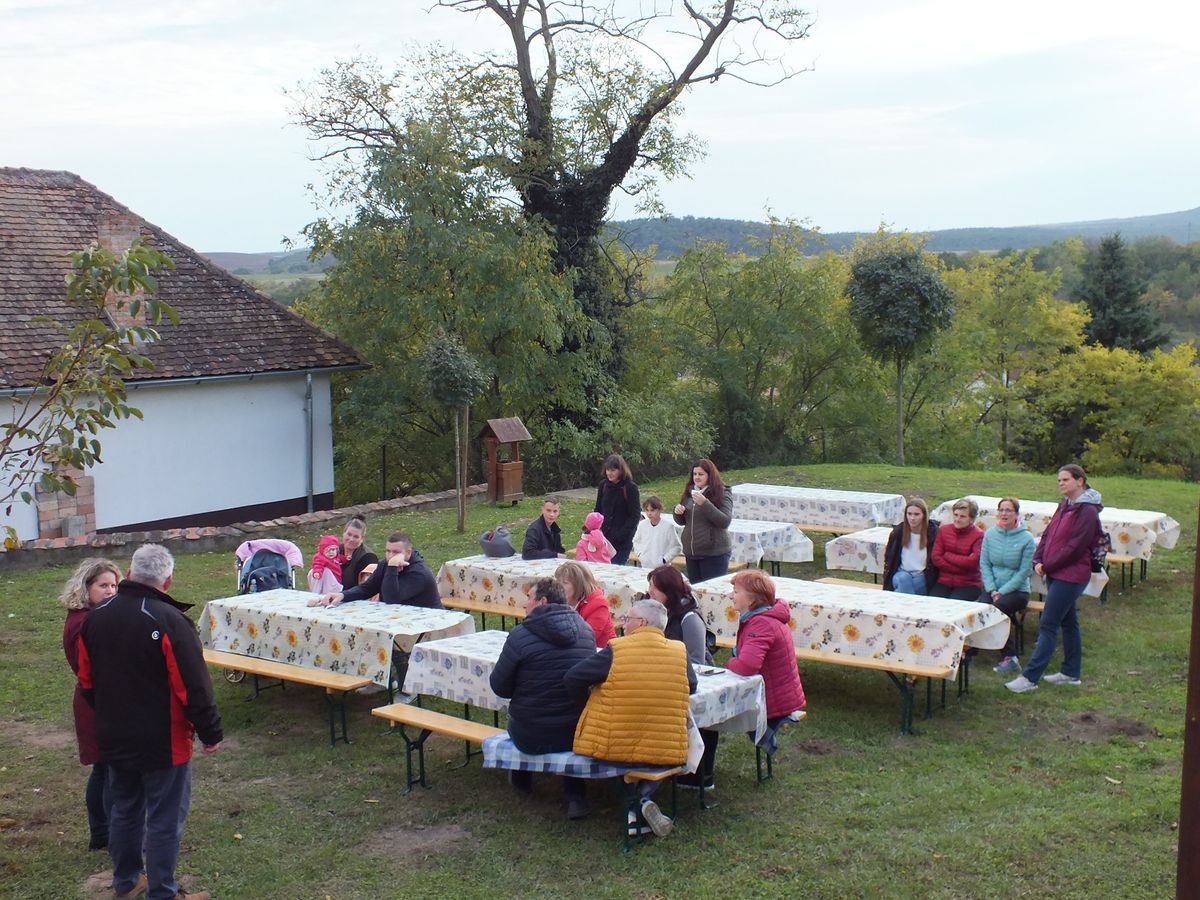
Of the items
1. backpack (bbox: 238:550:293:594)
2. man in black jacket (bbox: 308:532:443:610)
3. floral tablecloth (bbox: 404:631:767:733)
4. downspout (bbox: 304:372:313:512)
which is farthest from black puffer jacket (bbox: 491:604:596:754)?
downspout (bbox: 304:372:313:512)

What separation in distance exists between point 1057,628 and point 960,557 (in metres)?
1.06

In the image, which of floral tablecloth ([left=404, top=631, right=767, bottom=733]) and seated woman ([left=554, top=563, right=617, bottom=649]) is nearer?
floral tablecloth ([left=404, top=631, right=767, bottom=733])

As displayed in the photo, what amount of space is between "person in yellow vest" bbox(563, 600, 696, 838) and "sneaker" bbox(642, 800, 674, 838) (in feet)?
1.04

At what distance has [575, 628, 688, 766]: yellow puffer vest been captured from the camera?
19.1ft

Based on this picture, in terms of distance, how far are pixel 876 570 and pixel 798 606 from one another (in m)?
3.14

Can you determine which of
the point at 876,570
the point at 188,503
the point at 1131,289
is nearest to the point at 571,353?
the point at 188,503

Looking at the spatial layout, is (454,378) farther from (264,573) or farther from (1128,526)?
(1128,526)

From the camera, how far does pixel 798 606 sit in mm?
8375

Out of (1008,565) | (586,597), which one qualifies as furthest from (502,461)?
(586,597)

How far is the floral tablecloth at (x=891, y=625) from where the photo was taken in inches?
303

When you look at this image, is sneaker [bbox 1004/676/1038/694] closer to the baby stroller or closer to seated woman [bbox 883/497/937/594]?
seated woman [bbox 883/497/937/594]

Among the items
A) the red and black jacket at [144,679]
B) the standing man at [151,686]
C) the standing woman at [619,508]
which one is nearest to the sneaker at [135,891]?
the standing man at [151,686]

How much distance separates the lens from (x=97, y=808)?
245 inches

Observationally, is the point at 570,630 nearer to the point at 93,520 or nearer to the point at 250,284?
the point at 93,520
